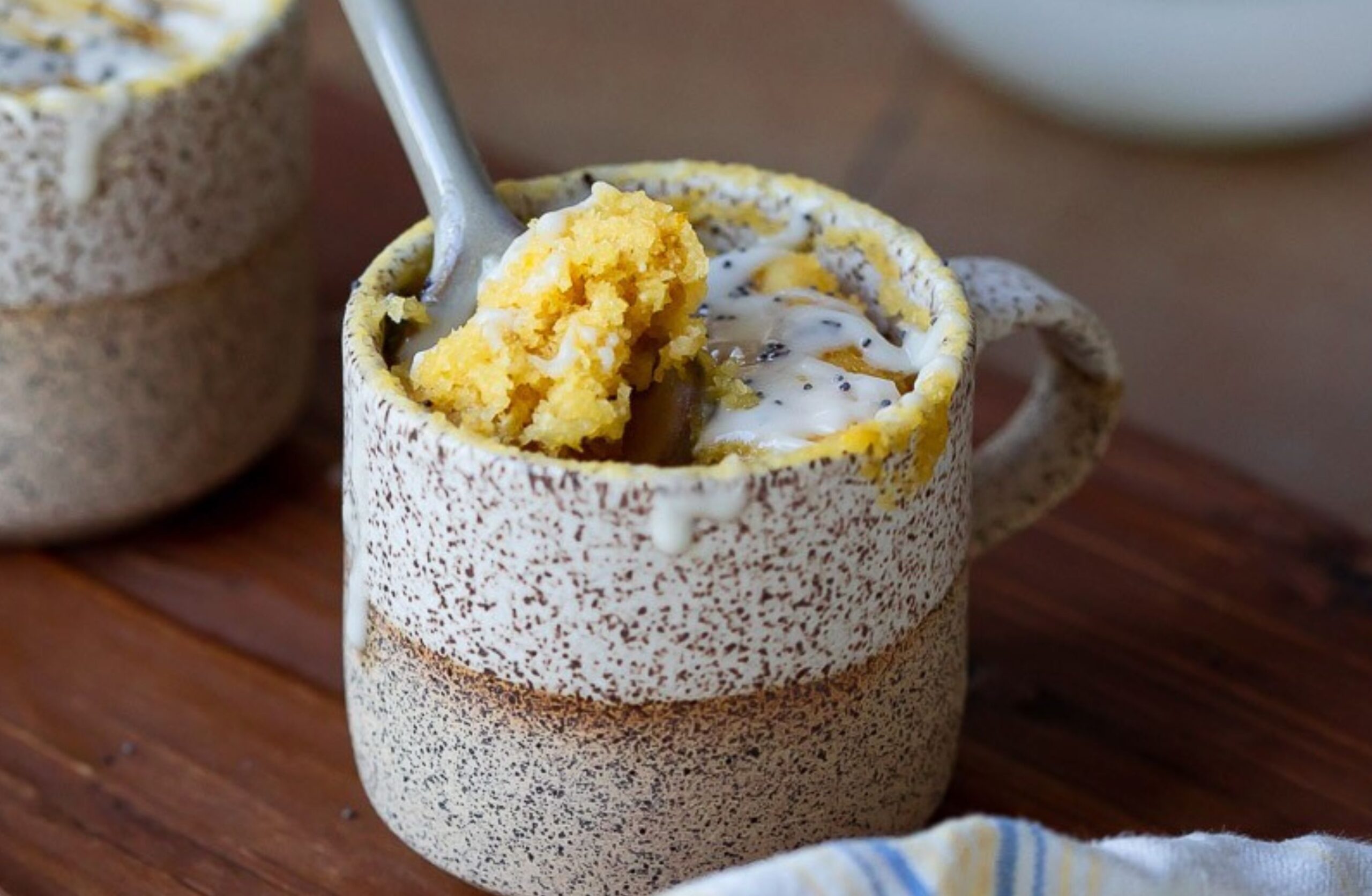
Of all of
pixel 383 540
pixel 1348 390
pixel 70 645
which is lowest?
pixel 1348 390

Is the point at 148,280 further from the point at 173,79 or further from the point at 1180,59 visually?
the point at 1180,59

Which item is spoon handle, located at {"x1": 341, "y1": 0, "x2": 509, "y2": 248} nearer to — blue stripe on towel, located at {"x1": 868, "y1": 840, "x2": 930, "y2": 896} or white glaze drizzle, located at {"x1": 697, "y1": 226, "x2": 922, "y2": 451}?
white glaze drizzle, located at {"x1": 697, "y1": 226, "x2": 922, "y2": 451}

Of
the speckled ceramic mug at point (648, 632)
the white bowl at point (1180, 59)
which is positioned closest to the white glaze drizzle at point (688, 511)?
the speckled ceramic mug at point (648, 632)

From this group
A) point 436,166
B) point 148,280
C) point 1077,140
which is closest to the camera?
point 436,166

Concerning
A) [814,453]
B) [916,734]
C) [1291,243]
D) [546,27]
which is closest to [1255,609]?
[916,734]

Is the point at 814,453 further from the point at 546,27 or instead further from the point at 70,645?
the point at 546,27

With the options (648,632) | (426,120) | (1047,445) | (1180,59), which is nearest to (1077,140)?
(1180,59)

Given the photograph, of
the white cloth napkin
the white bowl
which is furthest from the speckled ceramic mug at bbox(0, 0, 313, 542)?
the white bowl
